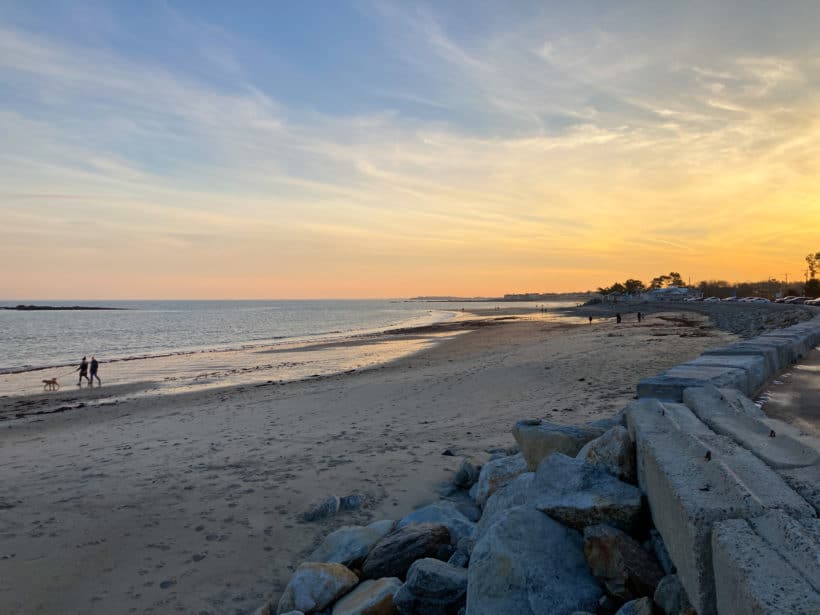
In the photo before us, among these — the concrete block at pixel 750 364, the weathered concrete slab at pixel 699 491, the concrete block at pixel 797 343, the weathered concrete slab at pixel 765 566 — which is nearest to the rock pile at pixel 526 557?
the weathered concrete slab at pixel 699 491

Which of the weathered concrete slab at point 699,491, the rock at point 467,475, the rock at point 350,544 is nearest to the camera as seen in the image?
the weathered concrete slab at point 699,491

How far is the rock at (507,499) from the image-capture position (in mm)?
4199

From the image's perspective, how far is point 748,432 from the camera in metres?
3.87

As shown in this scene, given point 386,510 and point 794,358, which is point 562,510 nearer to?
point 386,510

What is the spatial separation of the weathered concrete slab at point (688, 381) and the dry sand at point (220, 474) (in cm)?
270

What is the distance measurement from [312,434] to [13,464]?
4981mm

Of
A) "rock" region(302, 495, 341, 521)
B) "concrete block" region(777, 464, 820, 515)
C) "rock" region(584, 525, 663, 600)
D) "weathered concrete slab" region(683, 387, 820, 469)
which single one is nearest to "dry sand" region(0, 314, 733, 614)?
"rock" region(302, 495, 341, 521)

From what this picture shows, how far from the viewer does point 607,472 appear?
3.84 metres

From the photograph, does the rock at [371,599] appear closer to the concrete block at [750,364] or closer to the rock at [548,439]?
Result: the rock at [548,439]

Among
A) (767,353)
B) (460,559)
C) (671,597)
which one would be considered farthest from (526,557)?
(767,353)

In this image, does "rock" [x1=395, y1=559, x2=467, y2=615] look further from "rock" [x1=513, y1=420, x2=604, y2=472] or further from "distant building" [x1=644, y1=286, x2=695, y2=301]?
"distant building" [x1=644, y1=286, x2=695, y2=301]

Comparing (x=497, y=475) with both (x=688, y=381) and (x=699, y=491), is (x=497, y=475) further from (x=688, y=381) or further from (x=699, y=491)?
(x=699, y=491)

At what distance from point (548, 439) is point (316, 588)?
7.96ft

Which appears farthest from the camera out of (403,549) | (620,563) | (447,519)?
(447,519)
